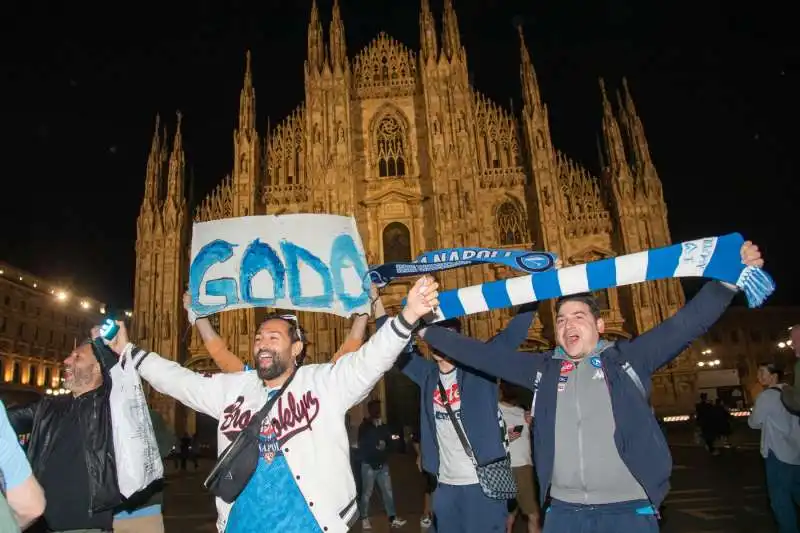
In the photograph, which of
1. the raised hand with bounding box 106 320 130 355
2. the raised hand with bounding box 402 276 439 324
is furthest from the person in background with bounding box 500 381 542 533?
the raised hand with bounding box 106 320 130 355

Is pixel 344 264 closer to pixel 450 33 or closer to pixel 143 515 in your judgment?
pixel 143 515

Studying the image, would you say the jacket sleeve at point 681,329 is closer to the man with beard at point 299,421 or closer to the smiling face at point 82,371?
the man with beard at point 299,421

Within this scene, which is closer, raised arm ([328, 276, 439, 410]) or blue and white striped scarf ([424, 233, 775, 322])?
raised arm ([328, 276, 439, 410])

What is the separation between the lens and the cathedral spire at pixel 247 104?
28000 mm

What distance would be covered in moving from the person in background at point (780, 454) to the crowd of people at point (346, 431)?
3517mm

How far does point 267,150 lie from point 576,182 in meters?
15.9

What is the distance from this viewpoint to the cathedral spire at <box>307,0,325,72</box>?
28281 mm

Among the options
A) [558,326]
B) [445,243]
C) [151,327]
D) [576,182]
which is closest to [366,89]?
[445,243]

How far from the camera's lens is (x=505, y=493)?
3922mm

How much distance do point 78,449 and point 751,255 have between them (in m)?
4.22

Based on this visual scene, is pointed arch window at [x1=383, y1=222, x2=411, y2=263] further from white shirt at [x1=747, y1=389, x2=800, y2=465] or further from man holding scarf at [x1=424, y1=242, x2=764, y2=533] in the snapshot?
man holding scarf at [x1=424, y1=242, x2=764, y2=533]

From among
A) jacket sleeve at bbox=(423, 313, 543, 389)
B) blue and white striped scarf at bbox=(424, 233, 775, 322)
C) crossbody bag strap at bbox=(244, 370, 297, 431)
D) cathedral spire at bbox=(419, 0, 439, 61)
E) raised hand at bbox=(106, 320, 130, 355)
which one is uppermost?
cathedral spire at bbox=(419, 0, 439, 61)

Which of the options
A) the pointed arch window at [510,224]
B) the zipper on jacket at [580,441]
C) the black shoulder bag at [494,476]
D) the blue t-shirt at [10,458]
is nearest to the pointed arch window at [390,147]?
the pointed arch window at [510,224]

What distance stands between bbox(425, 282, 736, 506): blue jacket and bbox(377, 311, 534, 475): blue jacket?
801 mm
